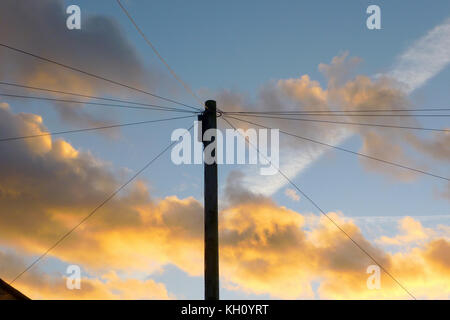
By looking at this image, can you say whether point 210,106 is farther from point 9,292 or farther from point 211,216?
point 9,292

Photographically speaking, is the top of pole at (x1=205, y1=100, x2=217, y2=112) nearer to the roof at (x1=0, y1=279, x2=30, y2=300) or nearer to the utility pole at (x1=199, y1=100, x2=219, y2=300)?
the utility pole at (x1=199, y1=100, x2=219, y2=300)

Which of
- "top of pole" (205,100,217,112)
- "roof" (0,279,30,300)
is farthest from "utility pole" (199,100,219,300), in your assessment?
"roof" (0,279,30,300)

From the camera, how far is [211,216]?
10.4 meters

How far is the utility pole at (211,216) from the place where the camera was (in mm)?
9719

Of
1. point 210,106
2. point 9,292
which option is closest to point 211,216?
point 210,106

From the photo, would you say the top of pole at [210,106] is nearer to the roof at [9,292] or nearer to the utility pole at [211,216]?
the utility pole at [211,216]

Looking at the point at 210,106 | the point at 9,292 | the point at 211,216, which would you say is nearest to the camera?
the point at 211,216

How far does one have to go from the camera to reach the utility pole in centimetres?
972
